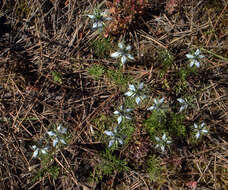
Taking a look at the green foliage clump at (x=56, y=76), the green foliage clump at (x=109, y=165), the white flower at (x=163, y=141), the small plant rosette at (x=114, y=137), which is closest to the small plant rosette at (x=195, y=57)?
the white flower at (x=163, y=141)

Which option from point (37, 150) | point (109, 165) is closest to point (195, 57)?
point (109, 165)

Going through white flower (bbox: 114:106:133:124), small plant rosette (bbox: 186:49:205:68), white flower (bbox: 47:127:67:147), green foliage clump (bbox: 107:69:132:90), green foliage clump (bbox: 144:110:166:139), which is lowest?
white flower (bbox: 47:127:67:147)

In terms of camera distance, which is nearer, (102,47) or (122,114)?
(122,114)

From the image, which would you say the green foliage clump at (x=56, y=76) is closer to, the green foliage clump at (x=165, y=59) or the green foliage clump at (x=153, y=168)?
the green foliage clump at (x=165, y=59)

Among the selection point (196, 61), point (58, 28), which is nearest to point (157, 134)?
point (196, 61)

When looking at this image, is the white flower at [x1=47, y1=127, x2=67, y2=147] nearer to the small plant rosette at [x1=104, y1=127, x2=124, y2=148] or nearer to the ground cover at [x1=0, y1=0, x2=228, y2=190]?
the ground cover at [x1=0, y1=0, x2=228, y2=190]

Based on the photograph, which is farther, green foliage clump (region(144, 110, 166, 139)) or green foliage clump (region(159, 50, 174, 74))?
green foliage clump (region(159, 50, 174, 74))

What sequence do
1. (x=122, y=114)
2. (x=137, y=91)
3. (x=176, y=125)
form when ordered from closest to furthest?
(x=137, y=91) → (x=122, y=114) → (x=176, y=125)

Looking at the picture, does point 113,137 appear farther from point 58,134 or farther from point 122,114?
point 58,134

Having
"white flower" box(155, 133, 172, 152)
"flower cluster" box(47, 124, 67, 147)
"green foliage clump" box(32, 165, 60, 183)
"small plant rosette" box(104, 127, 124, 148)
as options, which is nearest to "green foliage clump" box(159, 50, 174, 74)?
"white flower" box(155, 133, 172, 152)

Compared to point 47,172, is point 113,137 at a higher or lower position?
higher

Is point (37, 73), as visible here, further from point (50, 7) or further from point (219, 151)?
point (219, 151)
